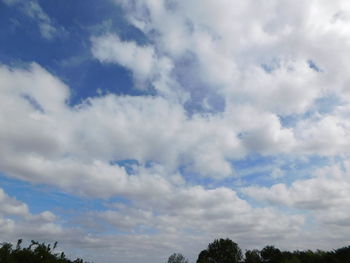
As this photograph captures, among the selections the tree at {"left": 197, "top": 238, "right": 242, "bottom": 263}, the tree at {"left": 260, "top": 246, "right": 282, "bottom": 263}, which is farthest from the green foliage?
the tree at {"left": 197, "top": 238, "right": 242, "bottom": 263}

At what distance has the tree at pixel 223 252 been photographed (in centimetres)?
10923

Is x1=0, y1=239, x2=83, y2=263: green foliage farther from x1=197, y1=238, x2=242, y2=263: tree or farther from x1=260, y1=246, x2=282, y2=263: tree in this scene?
x1=197, y1=238, x2=242, y2=263: tree

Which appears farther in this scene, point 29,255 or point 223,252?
point 223,252

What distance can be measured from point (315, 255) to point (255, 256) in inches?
2748

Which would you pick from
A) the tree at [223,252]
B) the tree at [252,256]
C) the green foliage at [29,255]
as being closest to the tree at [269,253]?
the tree at [252,256]


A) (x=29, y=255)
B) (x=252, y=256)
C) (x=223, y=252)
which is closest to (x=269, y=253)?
(x=252, y=256)

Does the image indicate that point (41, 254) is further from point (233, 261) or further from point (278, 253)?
point (233, 261)

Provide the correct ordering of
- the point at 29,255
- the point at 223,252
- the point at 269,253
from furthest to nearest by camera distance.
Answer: the point at 223,252, the point at 269,253, the point at 29,255

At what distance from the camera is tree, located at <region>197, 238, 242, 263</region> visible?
109231 mm

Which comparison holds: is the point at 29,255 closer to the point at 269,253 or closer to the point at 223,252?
the point at 269,253

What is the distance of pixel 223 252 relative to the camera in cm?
11106

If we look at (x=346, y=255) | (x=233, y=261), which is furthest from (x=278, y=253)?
(x=346, y=255)

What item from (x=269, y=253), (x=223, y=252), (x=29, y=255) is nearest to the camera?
(x=29, y=255)

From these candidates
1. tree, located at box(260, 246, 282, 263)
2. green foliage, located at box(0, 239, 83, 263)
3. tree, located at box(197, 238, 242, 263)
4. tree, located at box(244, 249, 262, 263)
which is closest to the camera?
green foliage, located at box(0, 239, 83, 263)
